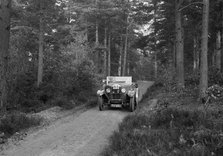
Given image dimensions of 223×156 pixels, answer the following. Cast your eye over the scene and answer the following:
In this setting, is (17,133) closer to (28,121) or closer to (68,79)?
(28,121)

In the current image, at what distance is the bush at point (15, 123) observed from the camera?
9922 millimetres

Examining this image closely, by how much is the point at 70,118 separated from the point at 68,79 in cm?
734

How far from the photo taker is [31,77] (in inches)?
741

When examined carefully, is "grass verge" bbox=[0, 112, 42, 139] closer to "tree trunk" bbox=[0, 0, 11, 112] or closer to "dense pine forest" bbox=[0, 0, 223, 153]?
"dense pine forest" bbox=[0, 0, 223, 153]

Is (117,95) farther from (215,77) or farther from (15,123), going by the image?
(215,77)

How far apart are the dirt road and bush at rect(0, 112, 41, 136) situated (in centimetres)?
70

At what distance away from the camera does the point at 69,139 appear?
362 inches

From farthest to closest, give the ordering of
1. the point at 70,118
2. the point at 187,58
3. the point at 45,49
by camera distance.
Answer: the point at 187,58 < the point at 45,49 < the point at 70,118

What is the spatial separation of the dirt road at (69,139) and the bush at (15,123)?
70 cm

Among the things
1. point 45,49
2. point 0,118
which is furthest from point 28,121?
point 45,49

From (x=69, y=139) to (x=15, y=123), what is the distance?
2.67m

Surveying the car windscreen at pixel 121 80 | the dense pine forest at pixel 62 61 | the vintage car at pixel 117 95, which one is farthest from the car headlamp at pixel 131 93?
the dense pine forest at pixel 62 61

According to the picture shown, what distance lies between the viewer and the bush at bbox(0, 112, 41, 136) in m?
9.92

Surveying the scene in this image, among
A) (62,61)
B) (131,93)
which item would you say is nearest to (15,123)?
(131,93)
